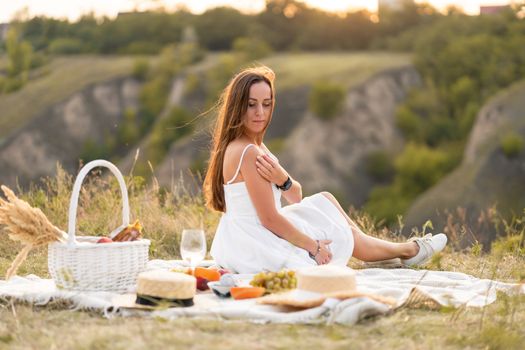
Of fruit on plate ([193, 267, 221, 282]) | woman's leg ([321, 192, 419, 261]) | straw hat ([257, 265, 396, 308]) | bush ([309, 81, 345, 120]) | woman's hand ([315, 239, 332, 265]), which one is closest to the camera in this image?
straw hat ([257, 265, 396, 308])

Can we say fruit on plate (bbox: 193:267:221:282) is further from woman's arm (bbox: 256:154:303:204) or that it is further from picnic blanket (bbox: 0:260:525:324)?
woman's arm (bbox: 256:154:303:204)

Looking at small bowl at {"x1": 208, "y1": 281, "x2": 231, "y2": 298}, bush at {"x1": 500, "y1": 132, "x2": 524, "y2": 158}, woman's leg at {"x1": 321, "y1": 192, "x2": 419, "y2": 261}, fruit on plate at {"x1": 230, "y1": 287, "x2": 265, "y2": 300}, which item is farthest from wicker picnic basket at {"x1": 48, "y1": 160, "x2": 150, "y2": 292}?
bush at {"x1": 500, "y1": 132, "x2": 524, "y2": 158}

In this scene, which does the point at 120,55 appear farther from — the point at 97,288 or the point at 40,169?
the point at 97,288

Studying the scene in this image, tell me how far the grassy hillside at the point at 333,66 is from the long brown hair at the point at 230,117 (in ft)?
153

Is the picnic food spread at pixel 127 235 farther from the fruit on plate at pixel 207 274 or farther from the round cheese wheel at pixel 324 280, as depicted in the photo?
the round cheese wheel at pixel 324 280

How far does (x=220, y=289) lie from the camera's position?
4.44 m

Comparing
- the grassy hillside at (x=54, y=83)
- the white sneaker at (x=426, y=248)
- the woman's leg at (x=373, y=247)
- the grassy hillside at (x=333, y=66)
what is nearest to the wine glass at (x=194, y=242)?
the woman's leg at (x=373, y=247)

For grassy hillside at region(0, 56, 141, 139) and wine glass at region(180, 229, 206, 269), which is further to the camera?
grassy hillside at region(0, 56, 141, 139)

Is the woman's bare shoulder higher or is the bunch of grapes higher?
the woman's bare shoulder

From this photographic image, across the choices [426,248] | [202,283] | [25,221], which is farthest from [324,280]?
[426,248]

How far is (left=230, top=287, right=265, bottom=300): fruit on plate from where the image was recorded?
4320mm

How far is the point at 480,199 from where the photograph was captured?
34.8m

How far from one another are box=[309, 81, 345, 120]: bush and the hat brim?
45.3m

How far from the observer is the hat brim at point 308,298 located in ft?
12.7
